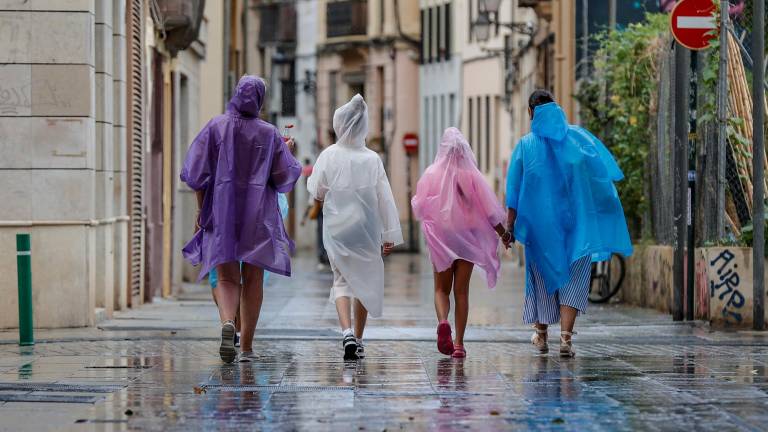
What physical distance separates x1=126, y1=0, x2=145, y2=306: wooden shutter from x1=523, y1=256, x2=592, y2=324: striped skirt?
7.11 m

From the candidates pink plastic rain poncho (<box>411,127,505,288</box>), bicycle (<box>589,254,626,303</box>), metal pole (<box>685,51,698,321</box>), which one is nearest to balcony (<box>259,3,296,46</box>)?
bicycle (<box>589,254,626,303</box>)

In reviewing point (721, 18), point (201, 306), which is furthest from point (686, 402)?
point (201, 306)

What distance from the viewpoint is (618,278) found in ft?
71.5

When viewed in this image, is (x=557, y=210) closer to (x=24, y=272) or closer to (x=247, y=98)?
(x=247, y=98)

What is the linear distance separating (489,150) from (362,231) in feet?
123

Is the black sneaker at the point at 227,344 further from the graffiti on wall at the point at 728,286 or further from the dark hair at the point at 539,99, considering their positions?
the graffiti on wall at the point at 728,286

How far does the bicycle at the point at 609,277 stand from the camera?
21.2 meters

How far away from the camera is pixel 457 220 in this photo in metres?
13.4

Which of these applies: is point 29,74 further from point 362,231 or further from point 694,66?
point 694,66

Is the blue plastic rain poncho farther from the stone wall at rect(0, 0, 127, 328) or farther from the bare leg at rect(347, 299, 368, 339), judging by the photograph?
the stone wall at rect(0, 0, 127, 328)

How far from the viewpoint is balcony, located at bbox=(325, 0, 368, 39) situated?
202 ft

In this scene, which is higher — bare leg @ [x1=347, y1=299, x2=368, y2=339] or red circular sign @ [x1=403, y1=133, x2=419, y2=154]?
red circular sign @ [x1=403, y1=133, x2=419, y2=154]

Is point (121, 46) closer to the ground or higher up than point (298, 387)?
higher up

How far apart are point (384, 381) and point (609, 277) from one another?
11074 mm
